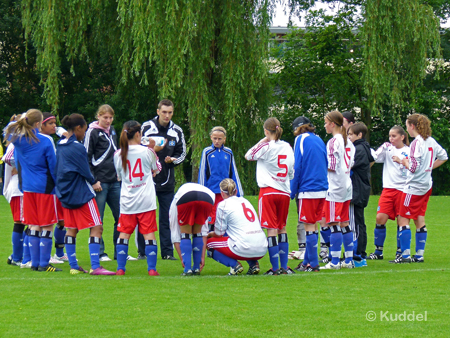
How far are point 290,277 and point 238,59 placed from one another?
11.5 m

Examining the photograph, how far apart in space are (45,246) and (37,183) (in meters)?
0.82

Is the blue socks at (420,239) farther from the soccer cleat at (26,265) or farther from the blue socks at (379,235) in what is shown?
Answer: the soccer cleat at (26,265)

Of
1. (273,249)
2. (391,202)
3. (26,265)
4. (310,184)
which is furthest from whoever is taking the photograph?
(391,202)

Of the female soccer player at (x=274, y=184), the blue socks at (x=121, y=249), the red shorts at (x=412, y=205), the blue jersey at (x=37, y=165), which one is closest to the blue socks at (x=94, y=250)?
the blue socks at (x=121, y=249)

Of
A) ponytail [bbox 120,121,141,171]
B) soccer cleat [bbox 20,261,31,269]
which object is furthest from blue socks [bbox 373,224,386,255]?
soccer cleat [bbox 20,261,31,269]

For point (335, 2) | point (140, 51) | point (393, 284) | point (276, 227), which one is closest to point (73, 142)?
point (276, 227)

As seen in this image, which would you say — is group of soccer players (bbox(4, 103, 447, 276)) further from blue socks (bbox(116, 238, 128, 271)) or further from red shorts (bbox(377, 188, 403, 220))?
red shorts (bbox(377, 188, 403, 220))

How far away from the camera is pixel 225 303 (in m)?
6.15

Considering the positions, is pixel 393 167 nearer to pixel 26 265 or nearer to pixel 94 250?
pixel 94 250

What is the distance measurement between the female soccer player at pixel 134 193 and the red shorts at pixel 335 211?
2243mm

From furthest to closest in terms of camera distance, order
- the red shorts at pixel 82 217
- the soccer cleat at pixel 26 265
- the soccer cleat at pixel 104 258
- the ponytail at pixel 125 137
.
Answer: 1. the soccer cleat at pixel 104 258
2. the soccer cleat at pixel 26 265
3. the red shorts at pixel 82 217
4. the ponytail at pixel 125 137

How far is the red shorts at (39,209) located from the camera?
8219 millimetres

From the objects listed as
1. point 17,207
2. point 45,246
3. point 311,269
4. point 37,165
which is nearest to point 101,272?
point 45,246

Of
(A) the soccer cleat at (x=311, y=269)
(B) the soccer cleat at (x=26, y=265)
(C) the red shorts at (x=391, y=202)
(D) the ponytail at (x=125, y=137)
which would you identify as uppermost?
(D) the ponytail at (x=125, y=137)
